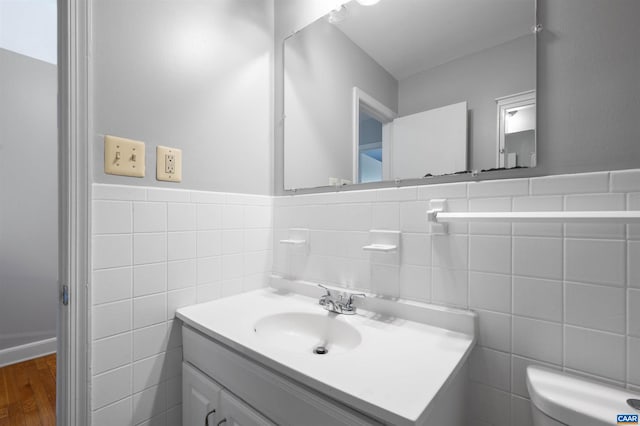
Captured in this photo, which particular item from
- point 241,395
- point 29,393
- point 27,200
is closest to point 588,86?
point 241,395

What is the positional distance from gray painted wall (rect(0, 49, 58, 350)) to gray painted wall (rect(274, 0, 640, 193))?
3161 millimetres

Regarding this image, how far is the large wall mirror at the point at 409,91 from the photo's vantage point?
30.5 inches

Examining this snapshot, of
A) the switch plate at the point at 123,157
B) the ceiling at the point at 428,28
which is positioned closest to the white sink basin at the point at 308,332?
the switch plate at the point at 123,157

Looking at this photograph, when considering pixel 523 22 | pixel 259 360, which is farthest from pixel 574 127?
pixel 259 360

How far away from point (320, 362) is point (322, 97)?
1111 millimetres

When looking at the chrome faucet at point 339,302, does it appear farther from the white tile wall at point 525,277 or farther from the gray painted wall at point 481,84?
the gray painted wall at point 481,84

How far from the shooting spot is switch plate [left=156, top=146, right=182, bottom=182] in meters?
0.97

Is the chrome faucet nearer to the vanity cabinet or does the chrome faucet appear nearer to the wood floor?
the vanity cabinet

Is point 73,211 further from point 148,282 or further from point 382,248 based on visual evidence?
point 382,248

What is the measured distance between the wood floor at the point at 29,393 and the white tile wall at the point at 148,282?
1.09m

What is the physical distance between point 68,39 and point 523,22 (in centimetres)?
133

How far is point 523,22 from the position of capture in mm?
754

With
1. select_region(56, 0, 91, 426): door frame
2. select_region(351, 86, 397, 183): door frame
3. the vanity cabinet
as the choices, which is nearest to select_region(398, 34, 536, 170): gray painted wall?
select_region(351, 86, 397, 183): door frame

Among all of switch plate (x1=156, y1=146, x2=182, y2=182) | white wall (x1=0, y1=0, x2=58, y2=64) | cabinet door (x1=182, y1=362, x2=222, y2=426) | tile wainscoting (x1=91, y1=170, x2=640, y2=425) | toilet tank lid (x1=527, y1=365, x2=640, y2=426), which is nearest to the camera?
toilet tank lid (x1=527, y1=365, x2=640, y2=426)
